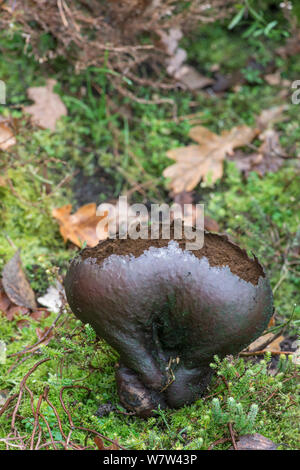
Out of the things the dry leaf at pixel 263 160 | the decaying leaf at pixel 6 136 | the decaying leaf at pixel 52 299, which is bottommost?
the decaying leaf at pixel 52 299

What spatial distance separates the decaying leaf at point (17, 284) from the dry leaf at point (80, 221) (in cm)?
42

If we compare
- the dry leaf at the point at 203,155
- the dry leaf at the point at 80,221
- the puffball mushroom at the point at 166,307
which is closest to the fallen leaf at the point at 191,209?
the dry leaf at the point at 203,155

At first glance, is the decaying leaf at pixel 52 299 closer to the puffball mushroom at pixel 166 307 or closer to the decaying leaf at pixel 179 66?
the puffball mushroom at pixel 166 307

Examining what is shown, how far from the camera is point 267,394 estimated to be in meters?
2.49

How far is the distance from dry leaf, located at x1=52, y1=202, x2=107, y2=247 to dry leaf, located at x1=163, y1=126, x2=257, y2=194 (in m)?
0.73

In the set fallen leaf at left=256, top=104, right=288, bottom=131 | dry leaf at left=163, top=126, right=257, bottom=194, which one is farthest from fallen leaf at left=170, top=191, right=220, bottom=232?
fallen leaf at left=256, top=104, right=288, bottom=131

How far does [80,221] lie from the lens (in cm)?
358

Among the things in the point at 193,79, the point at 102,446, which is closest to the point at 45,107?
the point at 193,79

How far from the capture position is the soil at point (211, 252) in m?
2.36

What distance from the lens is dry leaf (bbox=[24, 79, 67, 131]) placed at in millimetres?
4000

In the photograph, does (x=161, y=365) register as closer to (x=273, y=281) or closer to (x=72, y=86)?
(x=273, y=281)

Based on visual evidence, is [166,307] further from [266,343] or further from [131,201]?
[131,201]

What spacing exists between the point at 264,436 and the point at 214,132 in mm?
2754

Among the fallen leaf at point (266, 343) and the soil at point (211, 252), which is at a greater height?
the soil at point (211, 252)
